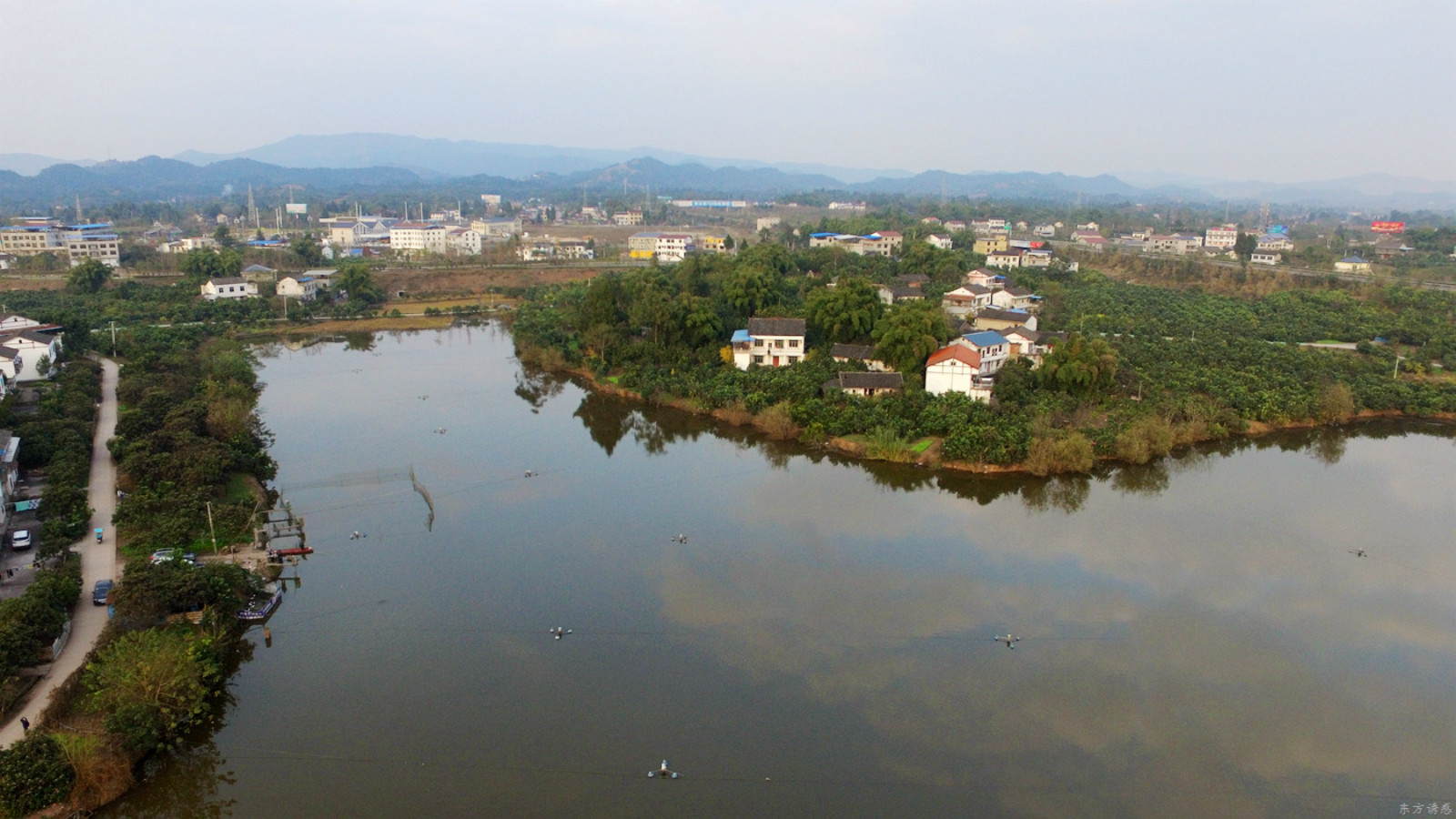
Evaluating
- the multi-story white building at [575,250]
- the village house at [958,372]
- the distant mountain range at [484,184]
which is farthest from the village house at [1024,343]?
the distant mountain range at [484,184]

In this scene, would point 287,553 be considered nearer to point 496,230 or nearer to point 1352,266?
point 1352,266

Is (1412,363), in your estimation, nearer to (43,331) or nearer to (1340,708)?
(1340,708)

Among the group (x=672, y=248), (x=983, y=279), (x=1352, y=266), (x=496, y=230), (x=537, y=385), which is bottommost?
(x=537, y=385)

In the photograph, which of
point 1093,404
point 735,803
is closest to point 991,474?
point 1093,404

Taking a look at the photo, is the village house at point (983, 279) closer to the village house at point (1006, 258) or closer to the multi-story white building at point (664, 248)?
the village house at point (1006, 258)

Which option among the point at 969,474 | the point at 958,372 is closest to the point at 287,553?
the point at 969,474

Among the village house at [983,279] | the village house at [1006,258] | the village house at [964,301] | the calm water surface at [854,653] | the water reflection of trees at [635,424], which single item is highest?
the village house at [1006,258]
